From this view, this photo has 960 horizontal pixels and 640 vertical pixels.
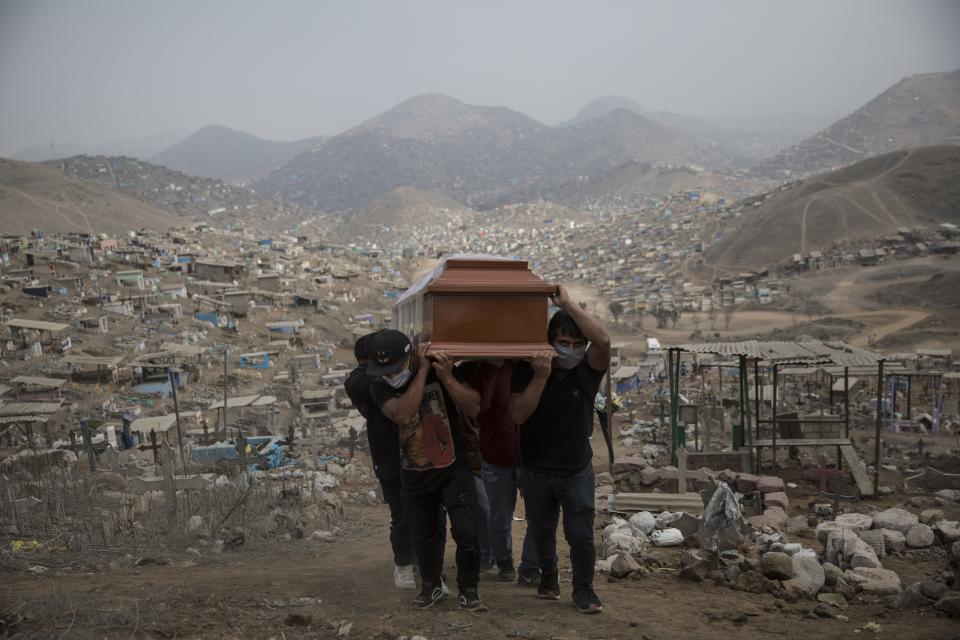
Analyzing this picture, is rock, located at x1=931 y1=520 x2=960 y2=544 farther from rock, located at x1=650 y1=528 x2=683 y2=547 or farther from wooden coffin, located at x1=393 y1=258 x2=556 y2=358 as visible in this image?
wooden coffin, located at x1=393 y1=258 x2=556 y2=358

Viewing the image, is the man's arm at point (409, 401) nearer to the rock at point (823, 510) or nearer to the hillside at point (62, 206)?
the rock at point (823, 510)

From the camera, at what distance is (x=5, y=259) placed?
2861 centimetres

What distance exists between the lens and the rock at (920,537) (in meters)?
5.71

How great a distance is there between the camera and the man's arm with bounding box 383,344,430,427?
143 inches

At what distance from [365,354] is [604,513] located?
12.7 ft

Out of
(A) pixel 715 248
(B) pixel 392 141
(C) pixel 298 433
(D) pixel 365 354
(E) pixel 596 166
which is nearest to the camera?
(D) pixel 365 354

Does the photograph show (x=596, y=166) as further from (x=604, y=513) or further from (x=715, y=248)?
(x=604, y=513)

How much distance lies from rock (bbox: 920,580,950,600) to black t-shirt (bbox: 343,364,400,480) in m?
3.10

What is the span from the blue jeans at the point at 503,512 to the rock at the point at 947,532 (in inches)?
116

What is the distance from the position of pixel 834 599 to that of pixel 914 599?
0.42 metres

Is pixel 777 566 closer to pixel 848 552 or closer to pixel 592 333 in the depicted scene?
pixel 848 552

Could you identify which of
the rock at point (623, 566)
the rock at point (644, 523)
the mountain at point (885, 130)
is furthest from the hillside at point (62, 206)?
the mountain at point (885, 130)

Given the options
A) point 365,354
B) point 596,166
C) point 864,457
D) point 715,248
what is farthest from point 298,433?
point 596,166

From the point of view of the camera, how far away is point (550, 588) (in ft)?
13.5
